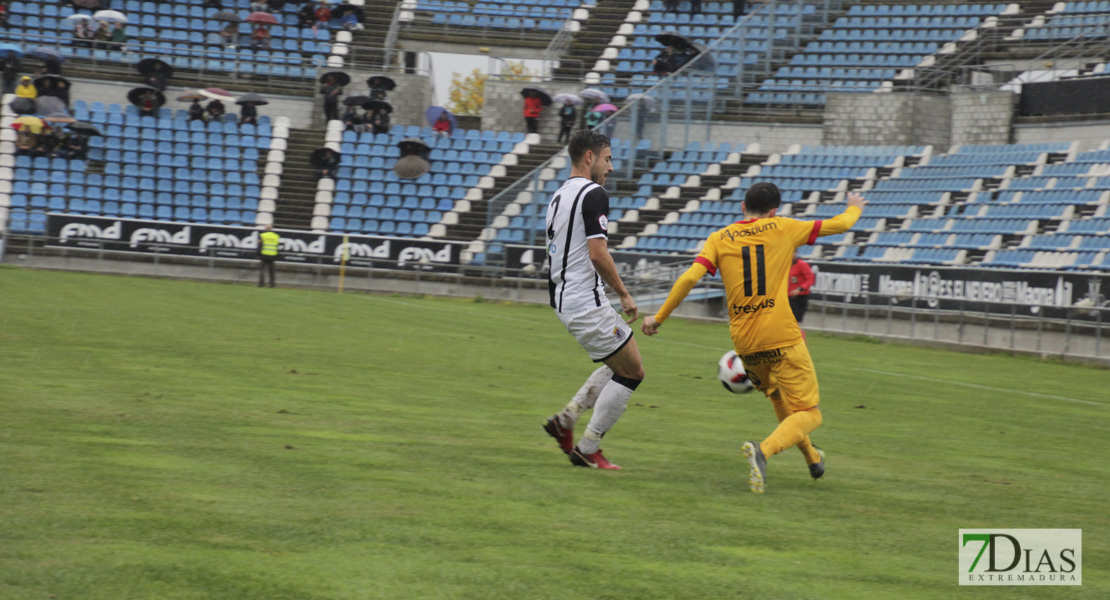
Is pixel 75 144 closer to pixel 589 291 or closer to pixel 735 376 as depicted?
pixel 735 376

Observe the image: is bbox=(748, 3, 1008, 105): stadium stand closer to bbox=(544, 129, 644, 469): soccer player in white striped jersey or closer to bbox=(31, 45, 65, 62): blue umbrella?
bbox=(31, 45, 65, 62): blue umbrella

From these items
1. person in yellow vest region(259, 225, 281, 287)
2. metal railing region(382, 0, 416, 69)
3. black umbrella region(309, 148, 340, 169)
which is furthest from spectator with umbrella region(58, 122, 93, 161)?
metal railing region(382, 0, 416, 69)

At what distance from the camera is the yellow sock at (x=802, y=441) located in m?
7.55

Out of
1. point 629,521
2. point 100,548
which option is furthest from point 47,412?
point 629,521

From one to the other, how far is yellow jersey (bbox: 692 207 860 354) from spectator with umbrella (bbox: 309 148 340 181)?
112 ft

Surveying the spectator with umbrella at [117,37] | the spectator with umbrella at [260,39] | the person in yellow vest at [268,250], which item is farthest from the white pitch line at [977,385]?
the spectator with umbrella at [117,37]

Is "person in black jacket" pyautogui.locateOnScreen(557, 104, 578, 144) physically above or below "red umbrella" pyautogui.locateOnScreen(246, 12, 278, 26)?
below

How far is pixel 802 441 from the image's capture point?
748cm

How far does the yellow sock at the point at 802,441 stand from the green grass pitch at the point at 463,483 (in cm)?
23

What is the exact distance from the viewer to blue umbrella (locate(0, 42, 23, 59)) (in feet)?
131

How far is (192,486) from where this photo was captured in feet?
20.1

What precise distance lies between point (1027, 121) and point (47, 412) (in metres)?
32.2

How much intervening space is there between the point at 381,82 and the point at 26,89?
1228 centimetres

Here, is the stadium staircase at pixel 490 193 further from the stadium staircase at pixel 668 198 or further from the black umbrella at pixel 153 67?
the black umbrella at pixel 153 67
